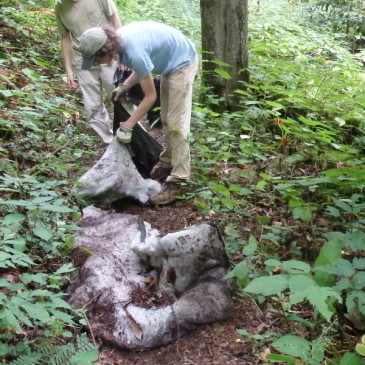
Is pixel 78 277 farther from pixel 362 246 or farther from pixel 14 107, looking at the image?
pixel 14 107

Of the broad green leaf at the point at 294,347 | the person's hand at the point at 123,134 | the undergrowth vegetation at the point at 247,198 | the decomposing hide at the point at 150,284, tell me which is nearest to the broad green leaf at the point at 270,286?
the undergrowth vegetation at the point at 247,198

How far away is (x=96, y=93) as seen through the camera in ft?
17.1

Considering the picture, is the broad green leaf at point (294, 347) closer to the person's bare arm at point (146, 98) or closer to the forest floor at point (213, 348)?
the forest floor at point (213, 348)

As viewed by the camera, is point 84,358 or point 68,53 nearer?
point 84,358

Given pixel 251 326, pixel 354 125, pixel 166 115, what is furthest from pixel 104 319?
pixel 354 125

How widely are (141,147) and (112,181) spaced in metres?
0.62

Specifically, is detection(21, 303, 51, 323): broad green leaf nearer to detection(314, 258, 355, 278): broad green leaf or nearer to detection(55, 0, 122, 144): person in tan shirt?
detection(314, 258, 355, 278): broad green leaf

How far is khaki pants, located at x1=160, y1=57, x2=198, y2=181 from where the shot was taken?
4.21m

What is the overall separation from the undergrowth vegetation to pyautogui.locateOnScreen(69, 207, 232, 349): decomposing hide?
0.16 m

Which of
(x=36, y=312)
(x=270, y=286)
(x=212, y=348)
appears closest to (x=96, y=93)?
(x=212, y=348)

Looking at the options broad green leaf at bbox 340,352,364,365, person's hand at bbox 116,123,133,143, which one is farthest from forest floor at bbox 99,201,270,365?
person's hand at bbox 116,123,133,143

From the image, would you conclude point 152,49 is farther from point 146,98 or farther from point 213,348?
point 213,348

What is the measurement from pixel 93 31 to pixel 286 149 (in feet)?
8.77

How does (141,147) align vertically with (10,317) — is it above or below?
below
